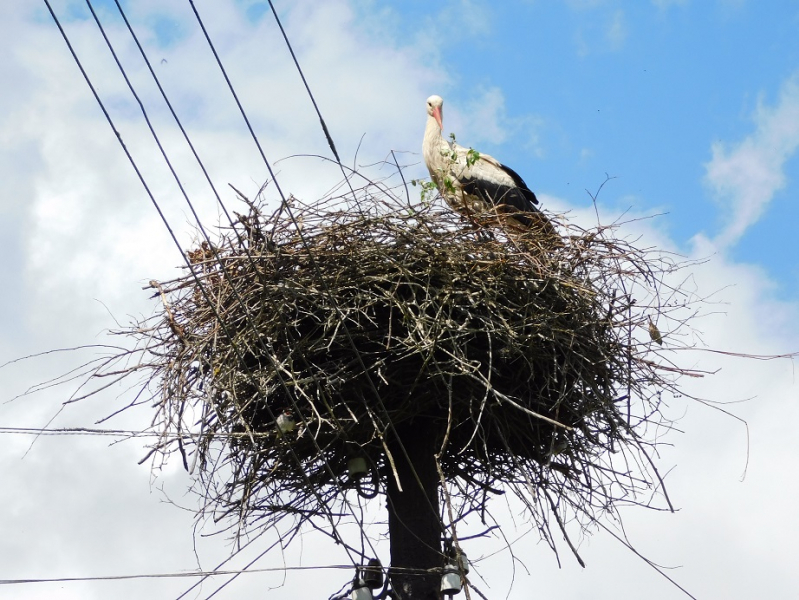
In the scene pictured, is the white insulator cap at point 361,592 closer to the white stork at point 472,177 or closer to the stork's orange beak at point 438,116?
the white stork at point 472,177

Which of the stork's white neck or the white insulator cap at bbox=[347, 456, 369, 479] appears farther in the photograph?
the stork's white neck

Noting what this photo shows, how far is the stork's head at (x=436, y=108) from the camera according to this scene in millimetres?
8953

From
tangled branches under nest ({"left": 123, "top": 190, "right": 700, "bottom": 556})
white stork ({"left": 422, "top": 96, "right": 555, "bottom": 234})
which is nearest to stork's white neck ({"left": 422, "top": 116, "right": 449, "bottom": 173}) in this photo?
white stork ({"left": 422, "top": 96, "right": 555, "bottom": 234})

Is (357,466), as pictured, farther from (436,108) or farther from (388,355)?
(436,108)

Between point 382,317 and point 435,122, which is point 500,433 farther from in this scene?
point 435,122

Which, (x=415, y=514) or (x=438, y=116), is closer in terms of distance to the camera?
(x=415, y=514)

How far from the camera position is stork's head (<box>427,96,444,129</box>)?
8.95 m

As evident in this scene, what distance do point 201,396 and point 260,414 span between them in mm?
411

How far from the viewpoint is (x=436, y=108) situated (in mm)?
8984

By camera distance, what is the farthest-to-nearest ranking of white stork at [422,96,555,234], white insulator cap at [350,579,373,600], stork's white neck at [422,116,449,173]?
1. stork's white neck at [422,116,449,173]
2. white stork at [422,96,555,234]
3. white insulator cap at [350,579,373,600]

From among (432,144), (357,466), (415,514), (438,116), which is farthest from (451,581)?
(438,116)

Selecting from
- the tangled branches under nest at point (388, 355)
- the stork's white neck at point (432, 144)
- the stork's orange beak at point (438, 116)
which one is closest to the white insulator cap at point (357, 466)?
the tangled branches under nest at point (388, 355)

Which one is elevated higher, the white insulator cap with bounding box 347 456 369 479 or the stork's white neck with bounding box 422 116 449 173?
the stork's white neck with bounding box 422 116 449 173

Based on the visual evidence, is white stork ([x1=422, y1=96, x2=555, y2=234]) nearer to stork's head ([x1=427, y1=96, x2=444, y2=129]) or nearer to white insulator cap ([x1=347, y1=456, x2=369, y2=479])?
stork's head ([x1=427, y1=96, x2=444, y2=129])
